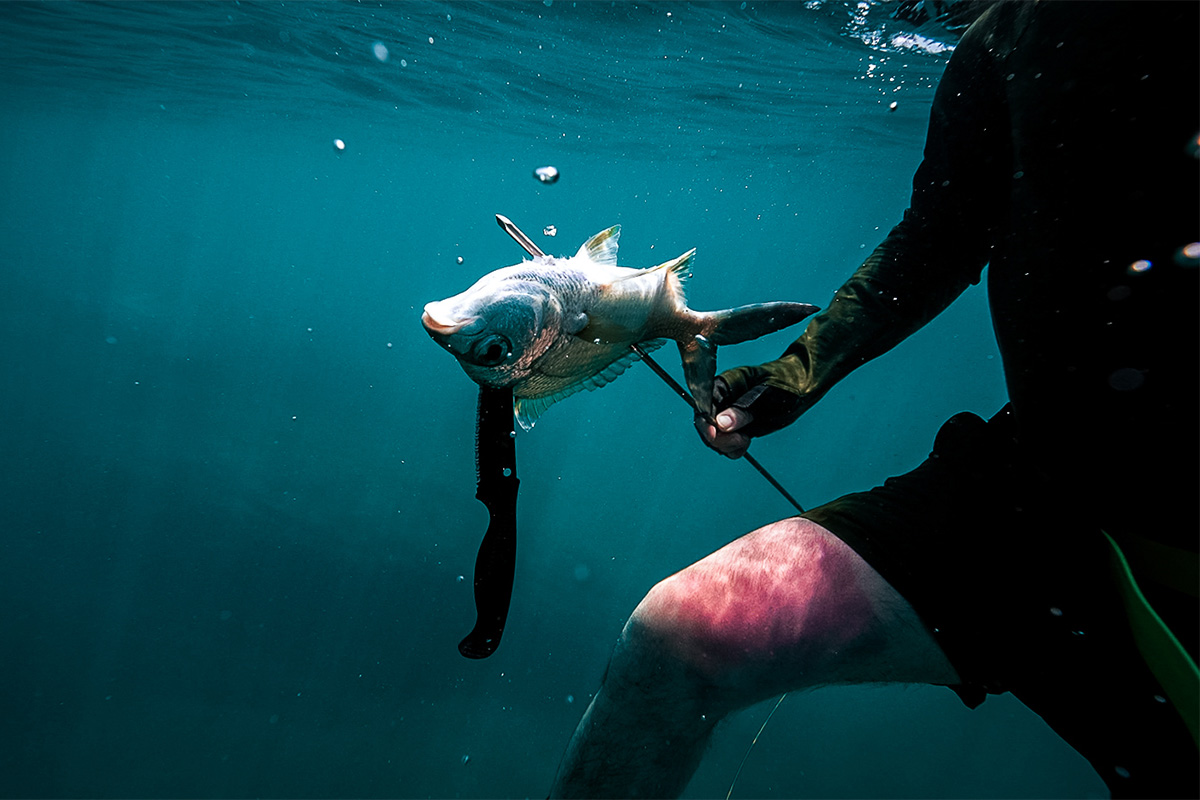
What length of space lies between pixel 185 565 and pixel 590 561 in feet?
28.6

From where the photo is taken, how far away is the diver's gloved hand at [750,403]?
1639mm

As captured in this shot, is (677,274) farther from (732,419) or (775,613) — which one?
(775,613)

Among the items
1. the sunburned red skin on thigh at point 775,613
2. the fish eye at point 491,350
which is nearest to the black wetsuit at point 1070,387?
the sunburned red skin on thigh at point 775,613

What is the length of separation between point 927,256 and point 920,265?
3cm

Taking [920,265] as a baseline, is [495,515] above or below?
below

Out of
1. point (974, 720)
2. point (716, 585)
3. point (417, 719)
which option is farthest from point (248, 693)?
point (974, 720)

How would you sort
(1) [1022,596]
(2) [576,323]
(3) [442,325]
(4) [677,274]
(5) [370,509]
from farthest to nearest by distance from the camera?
(5) [370,509] → (4) [677,274] → (2) [576,323] → (1) [1022,596] → (3) [442,325]

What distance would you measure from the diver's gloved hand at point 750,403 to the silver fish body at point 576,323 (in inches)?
2.6

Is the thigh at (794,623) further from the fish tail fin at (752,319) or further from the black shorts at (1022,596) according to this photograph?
the fish tail fin at (752,319)

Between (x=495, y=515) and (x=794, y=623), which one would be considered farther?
(x=495, y=515)

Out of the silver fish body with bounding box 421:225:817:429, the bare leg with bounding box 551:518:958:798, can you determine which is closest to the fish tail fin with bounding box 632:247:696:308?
the silver fish body with bounding box 421:225:817:429

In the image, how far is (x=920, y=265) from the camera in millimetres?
1685

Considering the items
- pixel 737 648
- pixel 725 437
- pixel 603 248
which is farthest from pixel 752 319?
pixel 737 648

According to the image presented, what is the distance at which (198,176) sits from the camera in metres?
57.1
